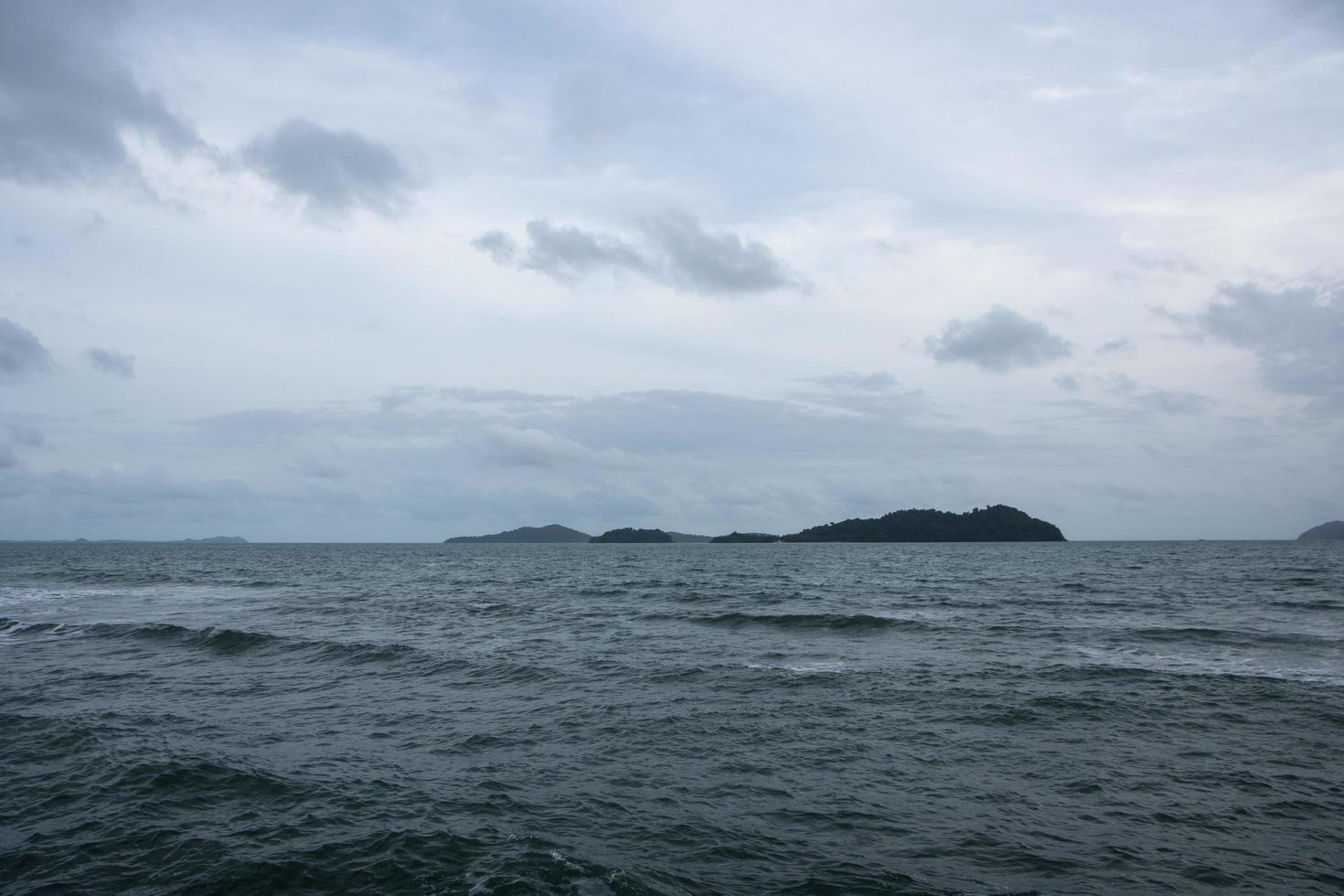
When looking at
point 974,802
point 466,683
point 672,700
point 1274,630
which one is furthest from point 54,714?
point 1274,630

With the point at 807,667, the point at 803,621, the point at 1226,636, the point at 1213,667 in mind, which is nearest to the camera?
the point at 1213,667

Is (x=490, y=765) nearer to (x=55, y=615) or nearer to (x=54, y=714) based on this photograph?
(x=54, y=714)

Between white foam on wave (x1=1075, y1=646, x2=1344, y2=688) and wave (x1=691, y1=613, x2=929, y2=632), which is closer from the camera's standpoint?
white foam on wave (x1=1075, y1=646, x2=1344, y2=688)

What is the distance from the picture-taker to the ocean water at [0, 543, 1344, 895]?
12492 millimetres

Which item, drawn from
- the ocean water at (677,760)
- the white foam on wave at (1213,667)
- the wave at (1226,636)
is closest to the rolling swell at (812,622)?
the ocean water at (677,760)

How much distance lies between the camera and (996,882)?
12.0 m

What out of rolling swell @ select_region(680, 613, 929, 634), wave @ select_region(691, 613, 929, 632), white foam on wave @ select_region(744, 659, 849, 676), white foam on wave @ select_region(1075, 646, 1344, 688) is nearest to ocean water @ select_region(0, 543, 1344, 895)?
white foam on wave @ select_region(1075, 646, 1344, 688)

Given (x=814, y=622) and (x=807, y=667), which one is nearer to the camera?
(x=807, y=667)

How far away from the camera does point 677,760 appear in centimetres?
1800

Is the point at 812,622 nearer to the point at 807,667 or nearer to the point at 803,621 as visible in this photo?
the point at 803,621

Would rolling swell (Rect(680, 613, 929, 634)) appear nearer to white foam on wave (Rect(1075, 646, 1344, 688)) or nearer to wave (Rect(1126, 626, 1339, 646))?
→ white foam on wave (Rect(1075, 646, 1344, 688))

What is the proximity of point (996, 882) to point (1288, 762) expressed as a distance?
10.6 meters

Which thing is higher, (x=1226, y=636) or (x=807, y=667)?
(x=1226, y=636)

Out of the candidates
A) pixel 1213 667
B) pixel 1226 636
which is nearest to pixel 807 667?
pixel 1213 667
